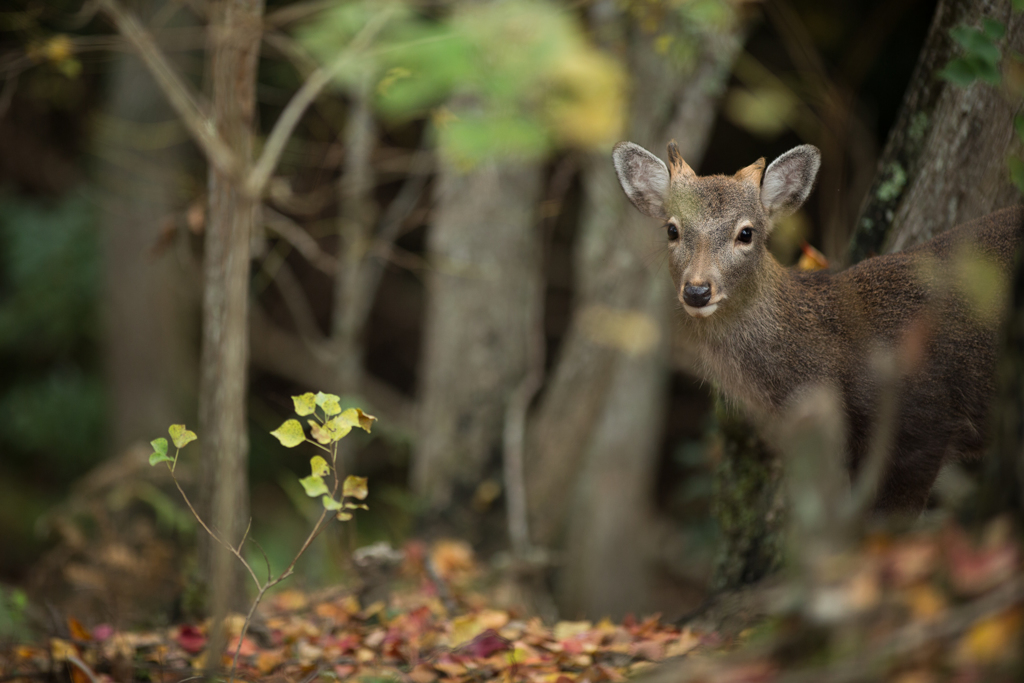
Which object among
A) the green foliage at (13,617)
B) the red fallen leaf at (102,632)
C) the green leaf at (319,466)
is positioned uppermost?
the green leaf at (319,466)

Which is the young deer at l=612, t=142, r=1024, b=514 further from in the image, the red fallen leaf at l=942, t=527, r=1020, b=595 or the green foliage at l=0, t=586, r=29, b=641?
the green foliage at l=0, t=586, r=29, b=641

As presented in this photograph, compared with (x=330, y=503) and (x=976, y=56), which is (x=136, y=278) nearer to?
(x=330, y=503)

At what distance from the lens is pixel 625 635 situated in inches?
165

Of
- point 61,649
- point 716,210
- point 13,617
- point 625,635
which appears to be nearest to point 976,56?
point 716,210

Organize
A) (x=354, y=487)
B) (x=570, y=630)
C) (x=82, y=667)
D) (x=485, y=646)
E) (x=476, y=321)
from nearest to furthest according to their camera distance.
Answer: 1. (x=82, y=667)
2. (x=354, y=487)
3. (x=485, y=646)
4. (x=570, y=630)
5. (x=476, y=321)

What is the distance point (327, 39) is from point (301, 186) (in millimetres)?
4631

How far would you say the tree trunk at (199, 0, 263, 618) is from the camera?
3871 mm

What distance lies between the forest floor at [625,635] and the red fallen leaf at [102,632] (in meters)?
0.02

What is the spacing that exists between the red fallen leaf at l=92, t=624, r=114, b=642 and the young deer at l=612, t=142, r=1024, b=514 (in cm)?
313

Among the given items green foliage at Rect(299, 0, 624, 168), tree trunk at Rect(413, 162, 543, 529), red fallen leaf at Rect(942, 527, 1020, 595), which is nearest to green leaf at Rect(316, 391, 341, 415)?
red fallen leaf at Rect(942, 527, 1020, 595)

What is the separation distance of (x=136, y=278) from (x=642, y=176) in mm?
8034

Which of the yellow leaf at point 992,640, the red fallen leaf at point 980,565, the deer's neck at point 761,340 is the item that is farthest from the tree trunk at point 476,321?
the yellow leaf at point 992,640

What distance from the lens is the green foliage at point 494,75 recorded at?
21.5 ft

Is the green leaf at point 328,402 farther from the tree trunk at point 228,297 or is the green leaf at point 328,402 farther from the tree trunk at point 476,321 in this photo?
the tree trunk at point 476,321
